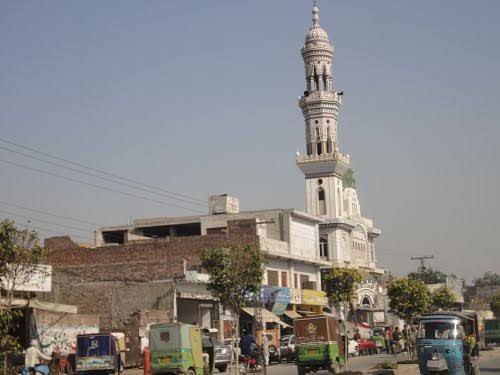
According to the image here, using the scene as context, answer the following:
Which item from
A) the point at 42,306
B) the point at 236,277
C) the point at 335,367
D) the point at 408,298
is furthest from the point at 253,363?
the point at 408,298

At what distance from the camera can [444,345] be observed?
993 inches

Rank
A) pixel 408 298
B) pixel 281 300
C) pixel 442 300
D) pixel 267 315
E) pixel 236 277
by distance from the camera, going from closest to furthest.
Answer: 1. pixel 236 277
2. pixel 267 315
3. pixel 281 300
4. pixel 408 298
5. pixel 442 300

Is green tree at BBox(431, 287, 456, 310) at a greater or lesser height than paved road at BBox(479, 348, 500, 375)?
greater

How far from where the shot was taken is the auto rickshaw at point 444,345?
25031mm

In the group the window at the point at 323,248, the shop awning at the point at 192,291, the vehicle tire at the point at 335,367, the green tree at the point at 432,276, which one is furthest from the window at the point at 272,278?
the green tree at the point at 432,276

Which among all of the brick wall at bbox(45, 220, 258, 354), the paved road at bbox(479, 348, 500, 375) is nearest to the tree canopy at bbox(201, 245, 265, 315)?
the brick wall at bbox(45, 220, 258, 354)

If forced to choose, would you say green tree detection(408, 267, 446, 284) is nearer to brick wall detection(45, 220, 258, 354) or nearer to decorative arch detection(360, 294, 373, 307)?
decorative arch detection(360, 294, 373, 307)

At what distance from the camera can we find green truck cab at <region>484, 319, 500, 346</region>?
58688mm

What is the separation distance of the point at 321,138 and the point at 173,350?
232 feet

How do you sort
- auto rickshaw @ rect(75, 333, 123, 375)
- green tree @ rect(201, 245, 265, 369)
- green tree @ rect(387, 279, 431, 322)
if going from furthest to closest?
green tree @ rect(387, 279, 431, 322), green tree @ rect(201, 245, 265, 369), auto rickshaw @ rect(75, 333, 123, 375)

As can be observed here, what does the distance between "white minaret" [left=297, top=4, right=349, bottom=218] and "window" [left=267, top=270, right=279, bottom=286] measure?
34.3m

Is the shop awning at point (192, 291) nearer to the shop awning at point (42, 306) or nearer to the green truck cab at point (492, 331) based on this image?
the shop awning at point (42, 306)

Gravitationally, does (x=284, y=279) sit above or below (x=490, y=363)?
above

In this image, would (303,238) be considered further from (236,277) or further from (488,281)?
(488,281)
